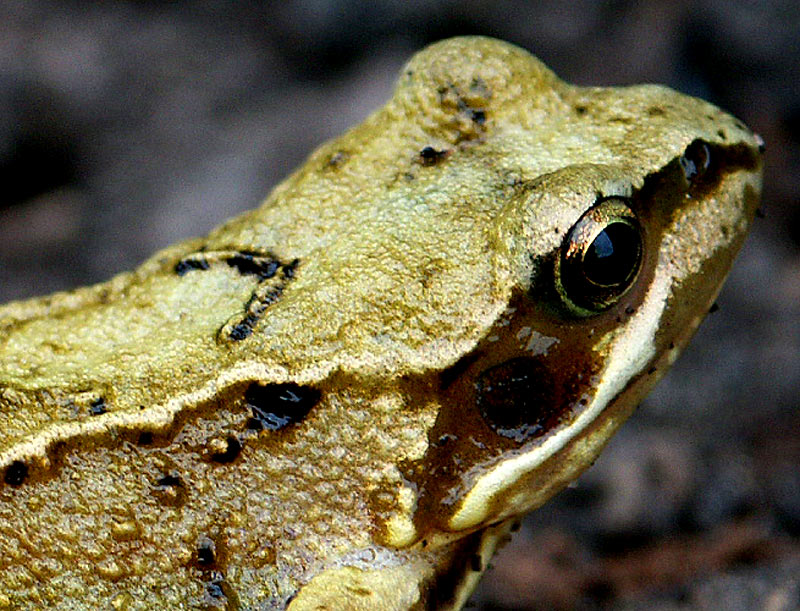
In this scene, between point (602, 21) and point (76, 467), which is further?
point (602, 21)

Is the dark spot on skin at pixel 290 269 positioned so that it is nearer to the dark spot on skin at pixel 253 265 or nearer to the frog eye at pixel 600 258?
the dark spot on skin at pixel 253 265

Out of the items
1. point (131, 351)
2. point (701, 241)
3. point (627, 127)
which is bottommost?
point (131, 351)

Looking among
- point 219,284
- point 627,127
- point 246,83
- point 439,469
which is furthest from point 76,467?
point 246,83

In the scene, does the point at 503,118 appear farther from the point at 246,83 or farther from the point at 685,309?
the point at 246,83

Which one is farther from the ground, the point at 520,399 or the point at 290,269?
the point at 290,269

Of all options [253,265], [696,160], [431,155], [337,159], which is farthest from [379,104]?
[696,160]

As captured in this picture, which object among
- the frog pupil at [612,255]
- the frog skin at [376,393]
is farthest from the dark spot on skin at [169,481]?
the frog pupil at [612,255]

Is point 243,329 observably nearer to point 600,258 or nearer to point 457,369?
point 457,369
